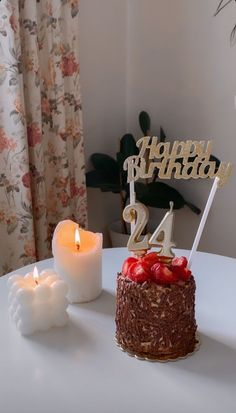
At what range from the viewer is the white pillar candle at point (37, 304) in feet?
3.32

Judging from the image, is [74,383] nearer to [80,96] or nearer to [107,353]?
[107,353]

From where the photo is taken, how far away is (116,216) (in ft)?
8.85

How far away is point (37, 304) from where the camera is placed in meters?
1.03

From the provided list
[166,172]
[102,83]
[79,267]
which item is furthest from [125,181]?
[166,172]

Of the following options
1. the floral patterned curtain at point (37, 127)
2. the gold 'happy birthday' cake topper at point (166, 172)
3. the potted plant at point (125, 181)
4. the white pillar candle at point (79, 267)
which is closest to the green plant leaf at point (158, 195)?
the potted plant at point (125, 181)

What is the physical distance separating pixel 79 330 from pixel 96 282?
0.14 metres

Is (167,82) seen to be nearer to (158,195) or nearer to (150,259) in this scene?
(158,195)

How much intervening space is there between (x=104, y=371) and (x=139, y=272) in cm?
19

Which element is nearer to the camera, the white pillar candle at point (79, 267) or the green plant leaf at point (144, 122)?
the white pillar candle at point (79, 267)

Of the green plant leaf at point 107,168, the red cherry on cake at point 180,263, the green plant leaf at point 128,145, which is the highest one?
the red cherry on cake at point 180,263

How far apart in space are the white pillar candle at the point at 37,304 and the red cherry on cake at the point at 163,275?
200mm

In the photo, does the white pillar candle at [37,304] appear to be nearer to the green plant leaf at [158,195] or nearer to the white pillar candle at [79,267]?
the white pillar candle at [79,267]

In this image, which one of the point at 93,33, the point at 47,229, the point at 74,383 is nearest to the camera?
the point at 74,383

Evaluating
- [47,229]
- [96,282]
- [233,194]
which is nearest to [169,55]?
[233,194]
